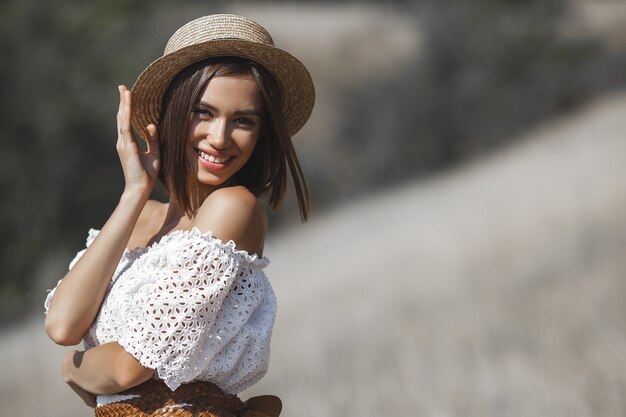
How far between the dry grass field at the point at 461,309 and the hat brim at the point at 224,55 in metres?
3.37

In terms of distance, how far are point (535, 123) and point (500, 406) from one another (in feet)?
72.6

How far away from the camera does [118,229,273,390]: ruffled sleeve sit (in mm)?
2148

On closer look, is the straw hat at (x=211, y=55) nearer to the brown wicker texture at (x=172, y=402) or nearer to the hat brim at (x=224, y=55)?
the hat brim at (x=224, y=55)

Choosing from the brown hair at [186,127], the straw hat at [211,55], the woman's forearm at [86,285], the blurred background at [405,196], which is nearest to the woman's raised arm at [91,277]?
the woman's forearm at [86,285]

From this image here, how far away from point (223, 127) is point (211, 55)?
0.18m

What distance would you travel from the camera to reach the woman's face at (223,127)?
2342mm

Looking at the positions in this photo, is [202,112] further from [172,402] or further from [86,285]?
[172,402]

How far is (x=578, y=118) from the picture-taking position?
23.4m

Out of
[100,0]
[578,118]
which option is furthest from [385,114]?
[100,0]

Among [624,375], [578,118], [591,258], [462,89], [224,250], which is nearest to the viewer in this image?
[224,250]

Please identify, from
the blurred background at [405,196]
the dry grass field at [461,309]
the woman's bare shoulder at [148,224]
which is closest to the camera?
the woman's bare shoulder at [148,224]

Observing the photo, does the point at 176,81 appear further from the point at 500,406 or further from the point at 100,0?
the point at 100,0

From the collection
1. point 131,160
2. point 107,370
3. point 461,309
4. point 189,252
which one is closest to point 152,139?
point 131,160

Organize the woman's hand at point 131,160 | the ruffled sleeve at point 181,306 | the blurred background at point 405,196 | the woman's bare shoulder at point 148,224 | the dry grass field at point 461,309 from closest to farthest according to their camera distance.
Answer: the ruffled sleeve at point 181,306 < the woman's hand at point 131,160 < the woman's bare shoulder at point 148,224 < the dry grass field at point 461,309 < the blurred background at point 405,196
